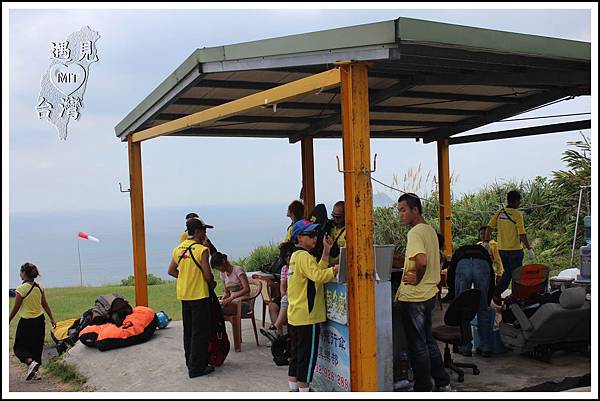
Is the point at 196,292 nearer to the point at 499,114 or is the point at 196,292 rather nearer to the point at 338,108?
the point at 338,108

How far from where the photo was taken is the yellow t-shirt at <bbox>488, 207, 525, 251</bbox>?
9.30 meters

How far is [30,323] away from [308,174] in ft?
18.4

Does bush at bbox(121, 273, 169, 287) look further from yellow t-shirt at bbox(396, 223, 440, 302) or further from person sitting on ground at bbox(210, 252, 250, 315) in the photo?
yellow t-shirt at bbox(396, 223, 440, 302)

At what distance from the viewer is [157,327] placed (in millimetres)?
8969

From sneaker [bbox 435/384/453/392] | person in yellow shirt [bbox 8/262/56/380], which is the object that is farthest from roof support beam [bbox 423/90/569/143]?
person in yellow shirt [bbox 8/262/56/380]

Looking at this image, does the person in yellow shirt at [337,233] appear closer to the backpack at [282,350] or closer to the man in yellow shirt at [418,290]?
the man in yellow shirt at [418,290]

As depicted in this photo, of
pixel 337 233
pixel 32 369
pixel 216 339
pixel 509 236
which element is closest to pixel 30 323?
pixel 32 369

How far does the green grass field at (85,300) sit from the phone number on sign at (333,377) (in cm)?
444

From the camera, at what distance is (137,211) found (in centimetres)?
990

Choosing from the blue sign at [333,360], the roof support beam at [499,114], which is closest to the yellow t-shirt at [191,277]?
the blue sign at [333,360]

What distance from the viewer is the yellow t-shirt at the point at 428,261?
5.50 meters

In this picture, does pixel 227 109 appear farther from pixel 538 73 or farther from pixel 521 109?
pixel 521 109

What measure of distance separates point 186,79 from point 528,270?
456cm

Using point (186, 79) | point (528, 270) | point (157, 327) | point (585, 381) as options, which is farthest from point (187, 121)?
point (585, 381)
